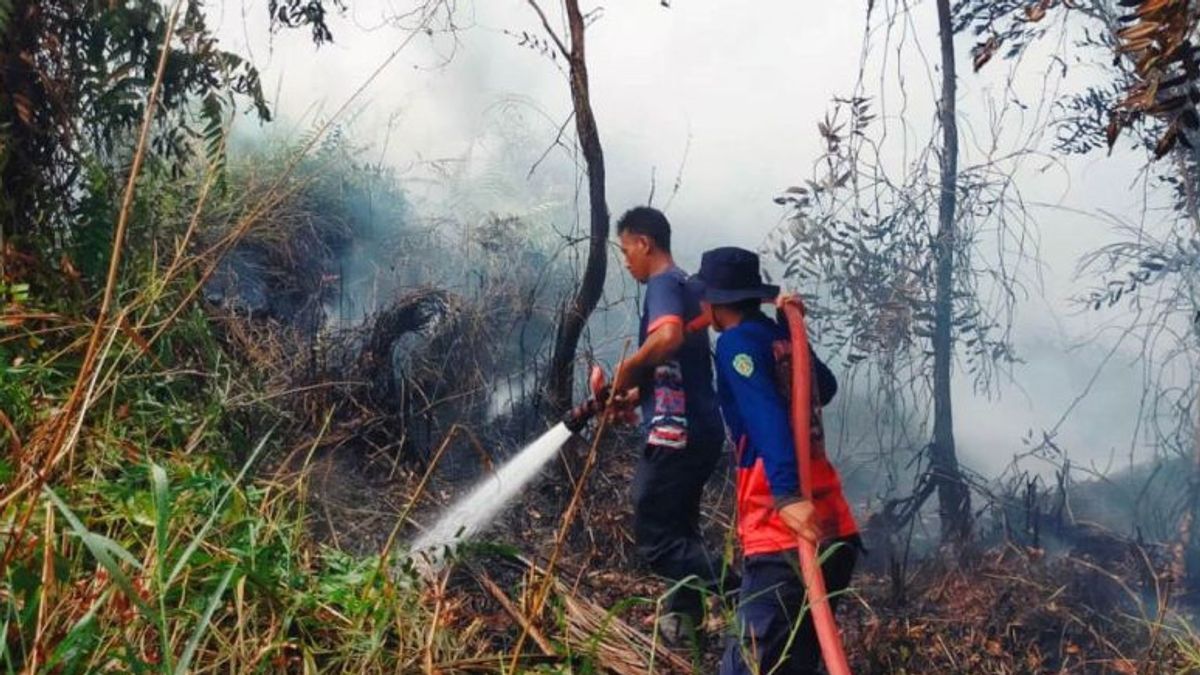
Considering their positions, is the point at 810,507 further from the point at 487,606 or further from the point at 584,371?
the point at 584,371

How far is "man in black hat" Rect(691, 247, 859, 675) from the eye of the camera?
135 inches

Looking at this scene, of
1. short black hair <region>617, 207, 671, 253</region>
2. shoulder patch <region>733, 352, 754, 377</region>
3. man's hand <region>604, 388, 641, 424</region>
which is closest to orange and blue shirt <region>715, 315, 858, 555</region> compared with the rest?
shoulder patch <region>733, 352, 754, 377</region>

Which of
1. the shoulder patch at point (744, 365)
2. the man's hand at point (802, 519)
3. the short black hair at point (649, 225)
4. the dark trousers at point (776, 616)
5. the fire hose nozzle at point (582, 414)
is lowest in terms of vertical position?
the dark trousers at point (776, 616)

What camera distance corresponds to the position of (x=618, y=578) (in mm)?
5754

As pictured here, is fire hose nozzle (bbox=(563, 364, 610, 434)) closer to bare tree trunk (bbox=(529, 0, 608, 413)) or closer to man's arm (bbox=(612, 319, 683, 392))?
man's arm (bbox=(612, 319, 683, 392))

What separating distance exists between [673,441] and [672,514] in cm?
28

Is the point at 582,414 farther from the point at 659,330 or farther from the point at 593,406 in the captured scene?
the point at 659,330

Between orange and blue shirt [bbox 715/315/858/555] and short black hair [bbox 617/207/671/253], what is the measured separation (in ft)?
4.24

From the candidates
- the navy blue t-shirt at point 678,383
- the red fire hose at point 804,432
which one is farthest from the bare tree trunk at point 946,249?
the red fire hose at point 804,432

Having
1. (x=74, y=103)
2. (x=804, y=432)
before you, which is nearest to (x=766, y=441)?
(x=804, y=432)

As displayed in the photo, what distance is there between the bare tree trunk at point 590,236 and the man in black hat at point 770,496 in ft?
9.77

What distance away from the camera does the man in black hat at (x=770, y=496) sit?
344 centimetres

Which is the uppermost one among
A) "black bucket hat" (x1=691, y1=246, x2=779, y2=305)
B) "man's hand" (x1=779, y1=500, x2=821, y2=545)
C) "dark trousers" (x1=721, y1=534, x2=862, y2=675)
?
"black bucket hat" (x1=691, y1=246, x2=779, y2=305)

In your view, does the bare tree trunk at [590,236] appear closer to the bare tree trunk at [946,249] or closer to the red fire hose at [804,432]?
the bare tree trunk at [946,249]
